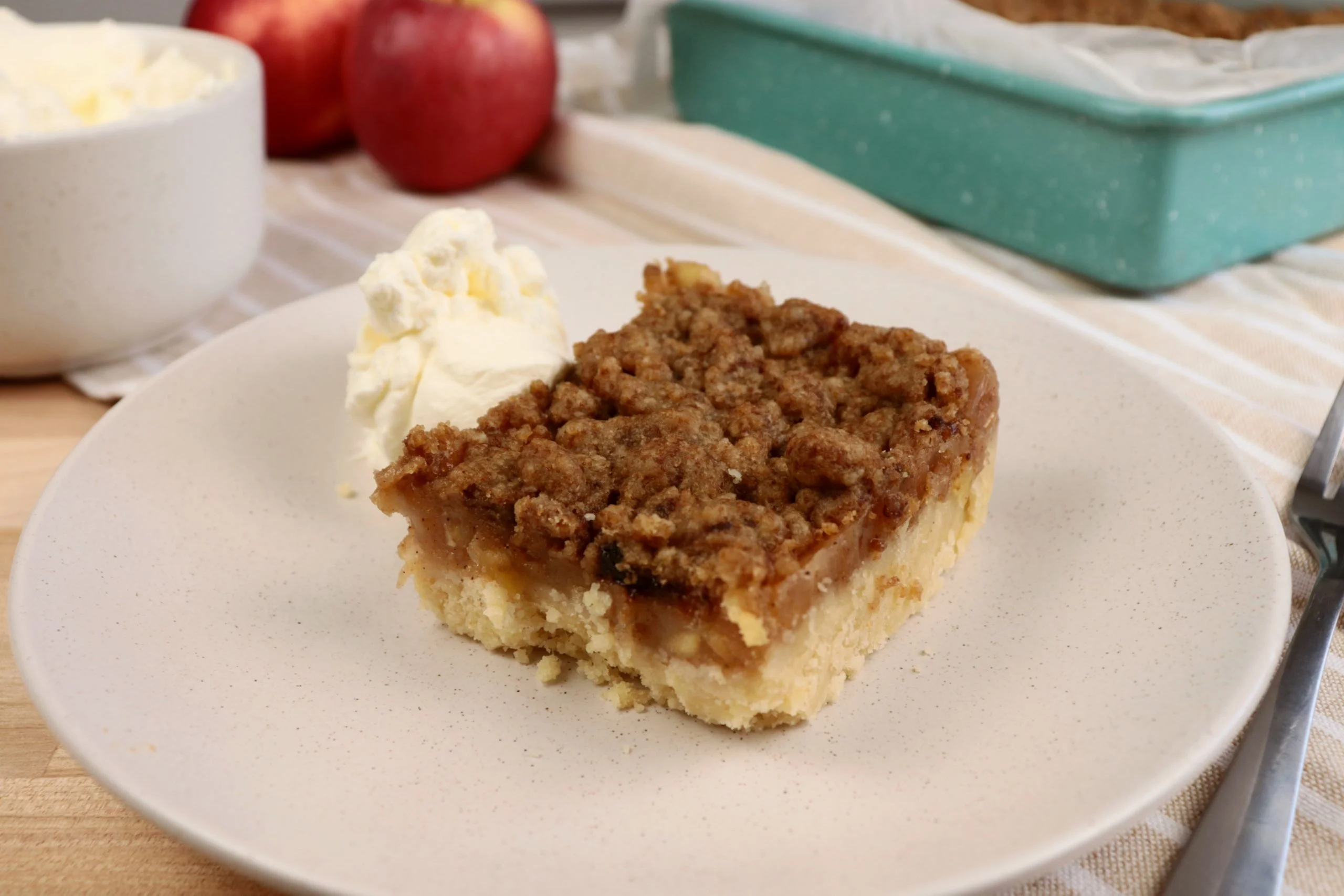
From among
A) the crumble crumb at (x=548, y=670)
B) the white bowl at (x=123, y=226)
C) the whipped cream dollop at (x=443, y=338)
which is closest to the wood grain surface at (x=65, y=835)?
the crumble crumb at (x=548, y=670)

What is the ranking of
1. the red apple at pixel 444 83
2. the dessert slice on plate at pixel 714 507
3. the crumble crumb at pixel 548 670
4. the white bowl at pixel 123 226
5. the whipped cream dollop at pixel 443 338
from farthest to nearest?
the red apple at pixel 444 83 < the white bowl at pixel 123 226 < the whipped cream dollop at pixel 443 338 < the crumble crumb at pixel 548 670 < the dessert slice on plate at pixel 714 507

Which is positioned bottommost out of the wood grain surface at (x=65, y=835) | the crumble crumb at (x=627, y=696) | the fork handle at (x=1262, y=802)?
the wood grain surface at (x=65, y=835)

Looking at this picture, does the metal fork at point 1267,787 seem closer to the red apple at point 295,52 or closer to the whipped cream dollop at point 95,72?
the whipped cream dollop at point 95,72

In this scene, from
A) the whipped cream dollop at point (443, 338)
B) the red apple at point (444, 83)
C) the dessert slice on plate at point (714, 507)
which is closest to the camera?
the dessert slice on plate at point (714, 507)

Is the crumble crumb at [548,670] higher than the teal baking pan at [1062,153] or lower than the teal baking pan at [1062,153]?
lower

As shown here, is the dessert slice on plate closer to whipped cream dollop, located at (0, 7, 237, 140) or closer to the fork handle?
the fork handle

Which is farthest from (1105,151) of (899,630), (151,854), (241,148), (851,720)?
(151,854)

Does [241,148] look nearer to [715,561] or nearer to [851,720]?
[715,561]

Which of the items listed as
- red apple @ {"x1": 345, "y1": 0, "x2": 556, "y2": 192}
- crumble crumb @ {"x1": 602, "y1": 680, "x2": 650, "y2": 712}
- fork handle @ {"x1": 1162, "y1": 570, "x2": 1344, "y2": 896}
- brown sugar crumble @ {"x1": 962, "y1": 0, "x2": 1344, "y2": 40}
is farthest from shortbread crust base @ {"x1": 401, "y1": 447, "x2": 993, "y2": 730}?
brown sugar crumble @ {"x1": 962, "y1": 0, "x2": 1344, "y2": 40}
